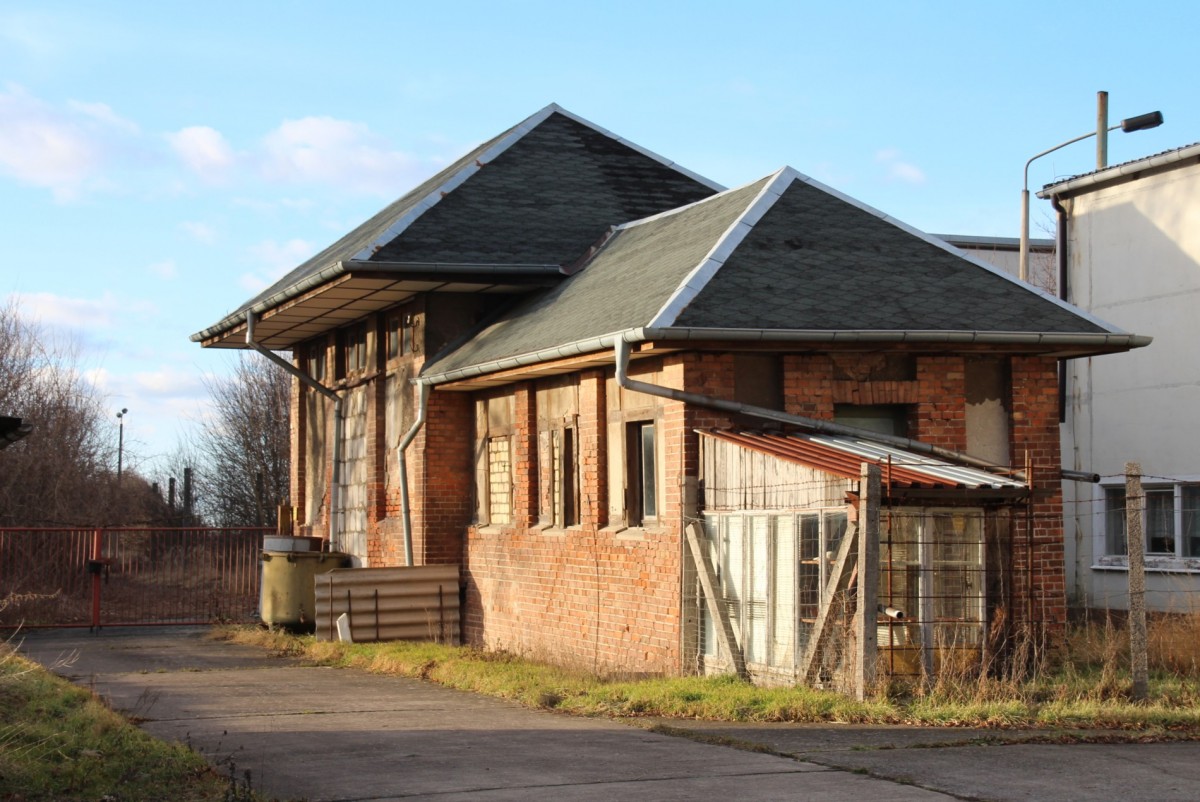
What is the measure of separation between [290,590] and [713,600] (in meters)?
10.0

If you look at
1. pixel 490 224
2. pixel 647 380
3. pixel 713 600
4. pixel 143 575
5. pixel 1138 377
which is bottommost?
pixel 143 575

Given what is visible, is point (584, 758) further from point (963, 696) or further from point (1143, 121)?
point (1143, 121)

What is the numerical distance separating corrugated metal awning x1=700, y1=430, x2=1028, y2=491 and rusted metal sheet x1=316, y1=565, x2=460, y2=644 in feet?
20.6

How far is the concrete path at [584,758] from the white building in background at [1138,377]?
9.49 m

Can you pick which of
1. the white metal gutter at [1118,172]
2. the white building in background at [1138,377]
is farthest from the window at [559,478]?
the white metal gutter at [1118,172]

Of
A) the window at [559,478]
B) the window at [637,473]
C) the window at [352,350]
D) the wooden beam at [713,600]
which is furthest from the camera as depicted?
the window at [352,350]

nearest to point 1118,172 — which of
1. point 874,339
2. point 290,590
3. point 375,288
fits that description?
point 874,339

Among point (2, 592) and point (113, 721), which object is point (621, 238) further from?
point (2, 592)

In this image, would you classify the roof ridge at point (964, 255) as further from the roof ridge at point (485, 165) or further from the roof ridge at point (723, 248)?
the roof ridge at point (485, 165)

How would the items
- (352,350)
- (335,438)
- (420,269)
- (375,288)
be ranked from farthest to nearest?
(335,438)
(352,350)
(375,288)
(420,269)

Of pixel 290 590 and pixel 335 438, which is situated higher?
pixel 335 438

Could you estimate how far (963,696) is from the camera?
11.3m

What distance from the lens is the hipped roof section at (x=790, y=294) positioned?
13.6 m

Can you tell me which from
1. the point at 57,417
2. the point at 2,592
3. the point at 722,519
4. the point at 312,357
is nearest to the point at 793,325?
the point at 722,519
